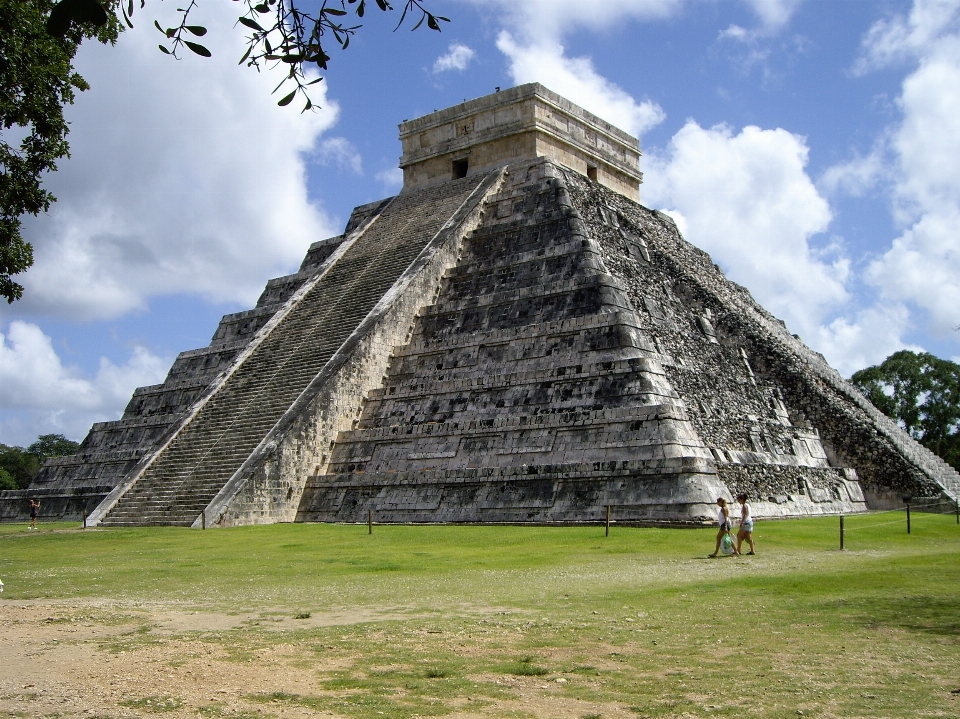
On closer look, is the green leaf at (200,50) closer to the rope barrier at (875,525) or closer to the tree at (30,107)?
the tree at (30,107)

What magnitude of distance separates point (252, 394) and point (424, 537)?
25.1 feet

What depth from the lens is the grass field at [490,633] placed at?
4.79m

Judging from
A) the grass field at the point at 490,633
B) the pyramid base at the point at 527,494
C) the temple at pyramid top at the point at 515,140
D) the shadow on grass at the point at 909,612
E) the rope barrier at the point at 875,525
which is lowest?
the grass field at the point at 490,633

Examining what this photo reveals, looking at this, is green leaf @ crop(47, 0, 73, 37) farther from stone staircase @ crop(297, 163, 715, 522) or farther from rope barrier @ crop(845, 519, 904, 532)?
rope barrier @ crop(845, 519, 904, 532)

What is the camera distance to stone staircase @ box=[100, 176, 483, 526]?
1752cm

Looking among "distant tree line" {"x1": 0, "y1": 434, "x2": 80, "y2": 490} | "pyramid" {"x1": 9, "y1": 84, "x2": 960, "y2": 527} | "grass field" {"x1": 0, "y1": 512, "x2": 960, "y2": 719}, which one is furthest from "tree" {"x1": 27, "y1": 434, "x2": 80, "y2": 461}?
"grass field" {"x1": 0, "y1": 512, "x2": 960, "y2": 719}

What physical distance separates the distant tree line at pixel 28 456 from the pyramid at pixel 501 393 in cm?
2929

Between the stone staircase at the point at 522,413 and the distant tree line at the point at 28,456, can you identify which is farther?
the distant tree line at the point at 28,456

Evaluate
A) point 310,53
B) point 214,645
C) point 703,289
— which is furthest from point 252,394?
point 310,53

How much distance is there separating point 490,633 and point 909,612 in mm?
3087

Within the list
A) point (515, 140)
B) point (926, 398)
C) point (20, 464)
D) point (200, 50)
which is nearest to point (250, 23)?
point (200, 50)

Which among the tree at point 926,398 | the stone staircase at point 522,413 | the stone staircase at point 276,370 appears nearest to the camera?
the stone staircase at point 522,413

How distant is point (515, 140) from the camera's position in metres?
24.6

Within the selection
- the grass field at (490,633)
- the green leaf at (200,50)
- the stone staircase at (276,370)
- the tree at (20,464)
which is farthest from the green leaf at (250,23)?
the tree at (20,464)
